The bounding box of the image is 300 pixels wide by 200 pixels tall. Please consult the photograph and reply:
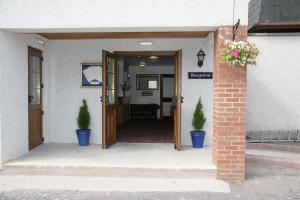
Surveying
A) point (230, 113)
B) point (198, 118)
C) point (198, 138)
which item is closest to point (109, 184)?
point (230, 113)

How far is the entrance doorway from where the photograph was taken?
633 centimetres

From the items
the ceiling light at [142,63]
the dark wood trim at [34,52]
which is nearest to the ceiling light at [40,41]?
the dark wood trim at [34,52]

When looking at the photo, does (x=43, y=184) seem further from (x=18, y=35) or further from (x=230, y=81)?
(x=230, y=81)

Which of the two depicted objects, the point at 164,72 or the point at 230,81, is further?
the point at 164,72

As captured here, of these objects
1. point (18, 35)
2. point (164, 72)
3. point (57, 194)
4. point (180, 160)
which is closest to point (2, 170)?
point (57, 194)

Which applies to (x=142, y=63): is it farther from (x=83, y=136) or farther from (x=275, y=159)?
(x=275, y=159)

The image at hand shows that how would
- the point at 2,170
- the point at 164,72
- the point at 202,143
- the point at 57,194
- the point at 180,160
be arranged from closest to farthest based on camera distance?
1. the point at 57,194
2. the point at 2,170
3. the point at 180,160
4. the point at 202,143
5. the point at 164,72

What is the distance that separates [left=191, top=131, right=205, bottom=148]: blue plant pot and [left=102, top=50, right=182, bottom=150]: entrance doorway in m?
0.43

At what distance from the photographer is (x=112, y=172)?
508cm

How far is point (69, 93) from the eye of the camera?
278 inches

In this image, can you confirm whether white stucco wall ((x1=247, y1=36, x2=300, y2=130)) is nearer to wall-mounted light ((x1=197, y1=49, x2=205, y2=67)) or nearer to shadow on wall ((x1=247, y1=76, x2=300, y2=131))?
shadow on wall ((x1=247, y1=76, x2=300, y2=131))

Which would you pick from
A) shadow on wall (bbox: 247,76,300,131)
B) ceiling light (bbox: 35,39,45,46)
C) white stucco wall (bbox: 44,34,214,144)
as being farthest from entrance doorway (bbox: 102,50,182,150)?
shadow on wall (bbox: 247,76,300,131)

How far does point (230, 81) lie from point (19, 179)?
12.2ft

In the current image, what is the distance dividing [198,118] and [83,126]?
2.54 metres
